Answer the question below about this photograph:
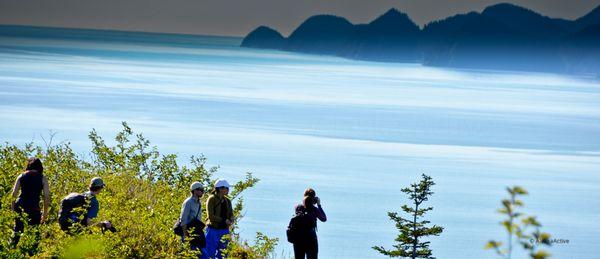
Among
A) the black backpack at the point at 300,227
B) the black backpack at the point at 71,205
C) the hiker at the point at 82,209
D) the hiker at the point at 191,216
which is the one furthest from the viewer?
the black backpack at the point at 300,227

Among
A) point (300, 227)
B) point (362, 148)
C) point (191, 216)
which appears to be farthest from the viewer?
point (362, 148)

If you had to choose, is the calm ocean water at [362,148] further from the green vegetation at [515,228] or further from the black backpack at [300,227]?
the green vegetation at [515,228]

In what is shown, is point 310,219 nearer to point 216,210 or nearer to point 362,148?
point 216,210

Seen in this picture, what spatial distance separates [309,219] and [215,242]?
112 centimetres

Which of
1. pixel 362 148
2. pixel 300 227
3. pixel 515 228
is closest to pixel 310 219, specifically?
pixel 300 227

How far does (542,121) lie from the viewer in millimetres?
139750

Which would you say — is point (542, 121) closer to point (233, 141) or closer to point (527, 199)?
point (233, 141)

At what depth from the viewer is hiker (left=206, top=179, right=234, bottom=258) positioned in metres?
12.5

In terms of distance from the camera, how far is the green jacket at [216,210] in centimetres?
1252

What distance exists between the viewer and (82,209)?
11.5 m

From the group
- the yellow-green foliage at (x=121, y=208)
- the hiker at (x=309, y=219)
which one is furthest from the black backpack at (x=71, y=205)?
the hiker at (x=309, y=219)

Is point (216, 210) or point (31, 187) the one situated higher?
point (216, 210)

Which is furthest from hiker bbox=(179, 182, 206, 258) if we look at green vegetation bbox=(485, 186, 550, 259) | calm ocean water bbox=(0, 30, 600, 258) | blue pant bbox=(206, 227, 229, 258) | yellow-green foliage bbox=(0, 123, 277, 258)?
calm ocean water bbox=(0, 30, 600, 258)

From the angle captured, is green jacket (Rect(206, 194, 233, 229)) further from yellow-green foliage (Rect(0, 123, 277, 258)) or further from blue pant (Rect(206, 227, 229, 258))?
yellow-green foliage (Rect(0, 123, 277, 258))
